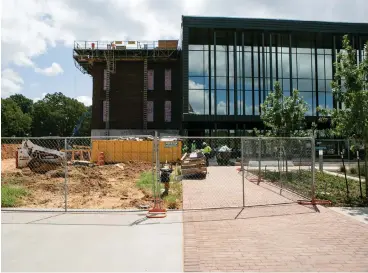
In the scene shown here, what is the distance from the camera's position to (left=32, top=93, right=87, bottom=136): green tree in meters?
85.5

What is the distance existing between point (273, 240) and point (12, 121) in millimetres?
79471

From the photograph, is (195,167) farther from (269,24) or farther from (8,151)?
(8,151)

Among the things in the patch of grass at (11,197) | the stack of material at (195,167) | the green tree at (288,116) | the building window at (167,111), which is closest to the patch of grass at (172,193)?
the stack of material at (195,167)

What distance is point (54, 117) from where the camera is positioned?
8538 centimetres

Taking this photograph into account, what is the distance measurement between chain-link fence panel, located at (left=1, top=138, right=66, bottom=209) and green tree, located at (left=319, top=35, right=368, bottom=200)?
31.4 feet

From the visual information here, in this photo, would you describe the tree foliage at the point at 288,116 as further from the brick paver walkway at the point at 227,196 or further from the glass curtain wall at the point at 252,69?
the glass curtain wall at the point at 252,69

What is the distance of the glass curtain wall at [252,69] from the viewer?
35094 millimetres

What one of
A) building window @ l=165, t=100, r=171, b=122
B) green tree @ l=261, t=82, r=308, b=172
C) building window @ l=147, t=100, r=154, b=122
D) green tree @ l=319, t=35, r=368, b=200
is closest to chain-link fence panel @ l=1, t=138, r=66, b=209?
green tree @ l=319, t=35, r=368, b=200

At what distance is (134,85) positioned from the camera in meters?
40.1

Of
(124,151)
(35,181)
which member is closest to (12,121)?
(124,151)

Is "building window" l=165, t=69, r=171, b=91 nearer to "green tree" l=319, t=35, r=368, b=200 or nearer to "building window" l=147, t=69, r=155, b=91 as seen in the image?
"building window" l=147, t=69, r=155, b=91

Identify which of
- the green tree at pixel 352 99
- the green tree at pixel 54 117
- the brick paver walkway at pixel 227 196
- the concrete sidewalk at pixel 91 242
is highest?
the green tree at pixel 54 117

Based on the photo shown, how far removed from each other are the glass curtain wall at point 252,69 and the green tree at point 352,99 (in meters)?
23.7

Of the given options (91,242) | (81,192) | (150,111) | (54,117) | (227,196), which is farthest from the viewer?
(54,117)
